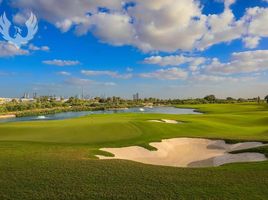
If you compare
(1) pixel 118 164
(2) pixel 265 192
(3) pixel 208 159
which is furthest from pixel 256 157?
(1) pixel 118 164

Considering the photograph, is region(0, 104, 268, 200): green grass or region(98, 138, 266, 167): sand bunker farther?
region(98, 138, 266, 167): sand bunker

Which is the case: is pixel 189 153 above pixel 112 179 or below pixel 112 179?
below

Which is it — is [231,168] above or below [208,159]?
above

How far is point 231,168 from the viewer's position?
13.6m

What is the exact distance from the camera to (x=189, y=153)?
78.4 ft

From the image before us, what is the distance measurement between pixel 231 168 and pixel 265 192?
11.7 ft

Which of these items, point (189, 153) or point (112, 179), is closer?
point (112, 179)

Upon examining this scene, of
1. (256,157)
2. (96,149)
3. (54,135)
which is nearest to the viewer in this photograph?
(256,157)

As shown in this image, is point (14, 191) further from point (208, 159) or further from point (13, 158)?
point (208, 159)

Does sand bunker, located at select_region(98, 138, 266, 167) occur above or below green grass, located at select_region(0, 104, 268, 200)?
below

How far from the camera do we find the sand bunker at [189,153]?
64.6 feet

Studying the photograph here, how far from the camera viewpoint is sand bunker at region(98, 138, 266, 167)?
1969 centimetres

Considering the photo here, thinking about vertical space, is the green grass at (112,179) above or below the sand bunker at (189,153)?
above

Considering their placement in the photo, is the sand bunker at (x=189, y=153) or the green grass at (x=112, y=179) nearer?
the green grass at (x=112, y=179)
